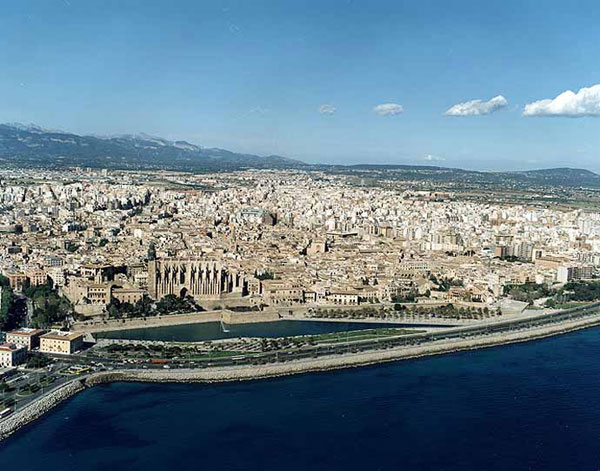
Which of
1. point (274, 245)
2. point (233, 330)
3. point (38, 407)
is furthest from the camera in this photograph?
point (274, 245)

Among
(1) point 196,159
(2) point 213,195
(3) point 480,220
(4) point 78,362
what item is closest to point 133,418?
(4) point 78,362

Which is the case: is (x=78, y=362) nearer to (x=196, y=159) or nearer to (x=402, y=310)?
(x=402, y=310)

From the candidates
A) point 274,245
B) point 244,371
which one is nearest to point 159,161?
point 274,245

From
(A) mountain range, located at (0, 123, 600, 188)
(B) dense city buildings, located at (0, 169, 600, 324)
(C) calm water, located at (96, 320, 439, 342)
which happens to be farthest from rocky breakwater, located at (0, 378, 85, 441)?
(A) mountain range, located at (0, 123, 600, 188)

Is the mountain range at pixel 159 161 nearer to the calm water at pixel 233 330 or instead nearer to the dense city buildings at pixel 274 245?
the dense city buildings at pixel 274 245

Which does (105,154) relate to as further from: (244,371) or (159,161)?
(244,371)

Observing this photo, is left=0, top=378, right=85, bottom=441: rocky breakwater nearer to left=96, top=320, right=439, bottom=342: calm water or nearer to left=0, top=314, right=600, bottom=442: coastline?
left=0, top=314, right=600, bottom=442: coastline
